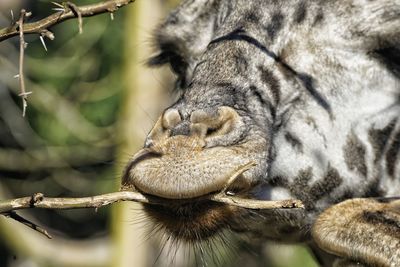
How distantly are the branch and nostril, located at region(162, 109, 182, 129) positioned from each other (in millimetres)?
648

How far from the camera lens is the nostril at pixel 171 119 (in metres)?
3.49

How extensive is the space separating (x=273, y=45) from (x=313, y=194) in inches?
24.4

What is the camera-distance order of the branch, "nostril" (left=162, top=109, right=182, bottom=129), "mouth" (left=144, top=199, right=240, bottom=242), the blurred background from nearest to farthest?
the branch < "mouth" (left=144, top=199, right=240, bottom=242) < "nostril" (left=162, top=109, right=182, bottom=129) < the blurred background

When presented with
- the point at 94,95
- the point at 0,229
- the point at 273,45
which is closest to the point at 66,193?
the point at 94,95

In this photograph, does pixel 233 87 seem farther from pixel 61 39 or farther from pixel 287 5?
pixel 61 39

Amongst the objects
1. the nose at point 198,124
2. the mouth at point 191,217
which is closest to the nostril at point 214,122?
the nose at point 198,124

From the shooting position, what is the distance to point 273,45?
159 inches

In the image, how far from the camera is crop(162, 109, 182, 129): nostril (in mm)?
3488

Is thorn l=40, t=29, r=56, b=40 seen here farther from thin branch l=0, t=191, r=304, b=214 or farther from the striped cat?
the striped cat

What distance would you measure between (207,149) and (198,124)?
132 millimetres

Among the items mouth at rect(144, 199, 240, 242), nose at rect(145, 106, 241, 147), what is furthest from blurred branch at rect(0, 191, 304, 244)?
nose at rect(145, 106, 241, 147)

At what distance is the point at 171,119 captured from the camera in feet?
11.5

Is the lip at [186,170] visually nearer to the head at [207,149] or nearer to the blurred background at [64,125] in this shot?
the head at [207,149]

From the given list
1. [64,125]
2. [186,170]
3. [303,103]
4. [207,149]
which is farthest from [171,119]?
[64,125]
